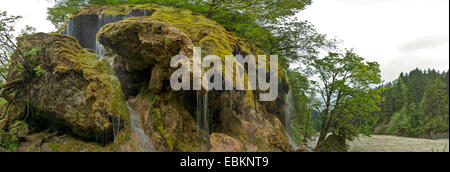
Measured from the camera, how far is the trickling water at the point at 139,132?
6.23 meters

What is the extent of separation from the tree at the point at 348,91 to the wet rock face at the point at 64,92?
1227cm

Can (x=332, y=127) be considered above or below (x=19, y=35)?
below

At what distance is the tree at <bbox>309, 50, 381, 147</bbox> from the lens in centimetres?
1283

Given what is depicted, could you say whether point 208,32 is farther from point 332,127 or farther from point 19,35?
point 332,127

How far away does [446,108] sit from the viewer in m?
30.6

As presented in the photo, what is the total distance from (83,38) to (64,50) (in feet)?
9.92

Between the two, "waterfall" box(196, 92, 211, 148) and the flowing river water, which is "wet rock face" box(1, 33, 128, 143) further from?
the flowing river water

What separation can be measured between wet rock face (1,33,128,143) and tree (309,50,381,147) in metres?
12.3

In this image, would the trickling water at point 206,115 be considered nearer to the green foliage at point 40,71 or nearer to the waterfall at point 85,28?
the green foliage at point 40,71

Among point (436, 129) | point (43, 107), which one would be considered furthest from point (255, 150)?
point (436, 129)

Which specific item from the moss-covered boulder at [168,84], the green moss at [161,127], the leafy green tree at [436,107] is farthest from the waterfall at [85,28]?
the leafy green tree at [436,107]

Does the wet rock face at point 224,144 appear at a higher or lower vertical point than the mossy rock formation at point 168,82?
lower
